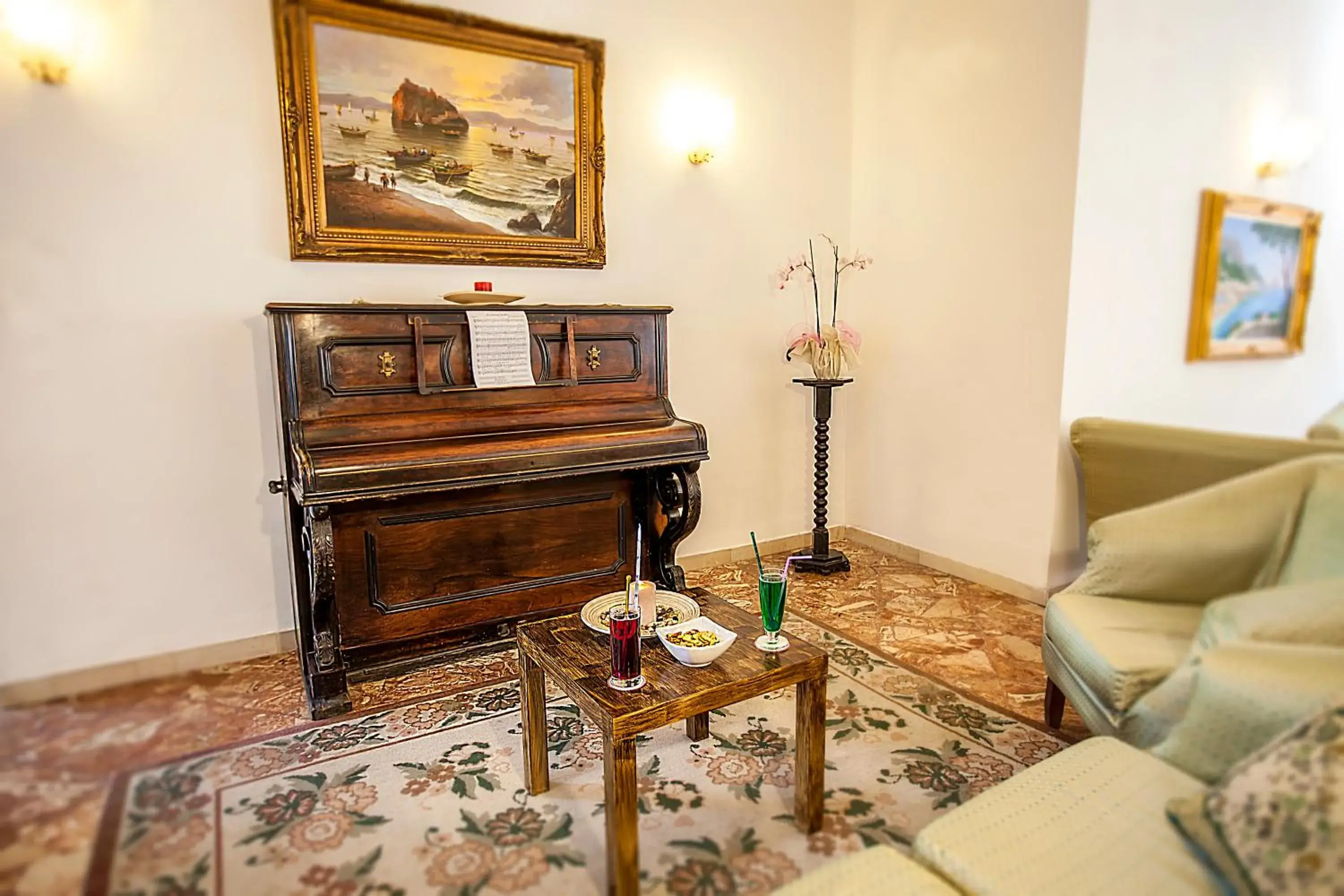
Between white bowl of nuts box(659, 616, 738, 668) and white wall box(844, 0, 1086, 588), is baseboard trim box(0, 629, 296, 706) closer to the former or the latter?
white bowl of nuts box(659, 616, 738, 668)

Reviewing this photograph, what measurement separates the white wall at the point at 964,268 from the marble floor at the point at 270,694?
337mm

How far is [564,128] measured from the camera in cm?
299

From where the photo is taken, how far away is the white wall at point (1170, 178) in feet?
9.37

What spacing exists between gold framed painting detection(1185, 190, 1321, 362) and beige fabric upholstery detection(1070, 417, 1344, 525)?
3.26ft

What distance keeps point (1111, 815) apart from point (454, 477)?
1818 millimetres

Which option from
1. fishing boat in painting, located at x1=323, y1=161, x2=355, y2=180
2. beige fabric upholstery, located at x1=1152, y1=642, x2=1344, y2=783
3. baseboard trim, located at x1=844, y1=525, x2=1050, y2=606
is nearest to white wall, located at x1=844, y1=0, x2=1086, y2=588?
baseboard trim, located at x1=844, y1=525, x2=1050, y2=606

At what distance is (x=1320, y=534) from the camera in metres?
1.37

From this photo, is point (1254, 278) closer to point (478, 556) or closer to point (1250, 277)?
point (1250, 277)

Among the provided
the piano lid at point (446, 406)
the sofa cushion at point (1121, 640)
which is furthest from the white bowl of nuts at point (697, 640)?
the piano lid at point (446, 406)

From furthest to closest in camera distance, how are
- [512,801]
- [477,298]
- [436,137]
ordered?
1. [436,137]
2. [477,298]
3. [512,801]

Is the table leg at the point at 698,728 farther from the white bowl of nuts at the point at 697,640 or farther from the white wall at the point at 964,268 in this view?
the white wall at the point at 964,268

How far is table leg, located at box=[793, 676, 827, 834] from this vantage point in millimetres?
1668

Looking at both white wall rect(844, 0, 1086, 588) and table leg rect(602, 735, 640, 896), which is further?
white wall rect(844, 0, 1086, 588)

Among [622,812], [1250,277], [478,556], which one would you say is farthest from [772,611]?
[1250,277]
